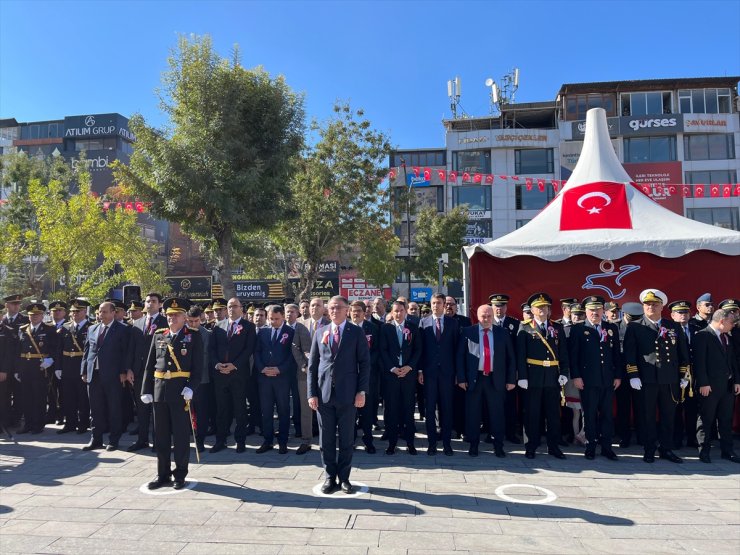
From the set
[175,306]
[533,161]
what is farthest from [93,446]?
[533,161]

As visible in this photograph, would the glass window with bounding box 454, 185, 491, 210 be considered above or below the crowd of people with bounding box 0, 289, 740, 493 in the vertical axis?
above

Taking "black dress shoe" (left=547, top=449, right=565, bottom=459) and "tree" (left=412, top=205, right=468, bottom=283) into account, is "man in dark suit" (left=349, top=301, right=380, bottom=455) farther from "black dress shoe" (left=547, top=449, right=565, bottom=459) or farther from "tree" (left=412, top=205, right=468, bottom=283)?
"tree" (left=412, top=205, right=468, bottom=283)

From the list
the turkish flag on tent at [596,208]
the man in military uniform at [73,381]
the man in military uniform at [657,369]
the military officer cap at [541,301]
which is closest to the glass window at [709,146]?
the turkish flag on tent at [596,208]

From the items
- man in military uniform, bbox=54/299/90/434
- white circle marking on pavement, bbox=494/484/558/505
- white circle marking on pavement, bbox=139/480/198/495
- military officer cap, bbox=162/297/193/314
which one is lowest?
white circle marking on pavement, bbox=139/480/198/495

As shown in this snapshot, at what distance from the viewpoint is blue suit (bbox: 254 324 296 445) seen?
7.13 m

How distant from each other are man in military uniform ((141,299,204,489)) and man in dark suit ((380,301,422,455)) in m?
2.57

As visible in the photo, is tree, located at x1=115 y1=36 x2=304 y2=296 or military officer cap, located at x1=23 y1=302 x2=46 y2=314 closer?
military officer cap, located at x1=23 y1=302 x2=46 y2=314

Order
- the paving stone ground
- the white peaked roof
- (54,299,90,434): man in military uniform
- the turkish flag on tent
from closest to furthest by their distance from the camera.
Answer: the paving stone ground < the white peaked roof < (54,299,90,434): man in military uniform < the turkish flag on tent

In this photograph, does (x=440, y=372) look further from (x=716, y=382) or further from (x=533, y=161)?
(x=533, y=161)

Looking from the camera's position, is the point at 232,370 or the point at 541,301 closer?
the point at 541,301

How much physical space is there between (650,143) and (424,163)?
17.6 meters

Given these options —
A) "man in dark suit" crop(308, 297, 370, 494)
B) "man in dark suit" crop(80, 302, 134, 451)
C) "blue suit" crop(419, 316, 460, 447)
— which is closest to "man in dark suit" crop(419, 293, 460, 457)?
"blue suit" crop(419, 316, 460, 447)

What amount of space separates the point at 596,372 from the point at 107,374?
6927 millimetres

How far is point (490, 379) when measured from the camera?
693 centimetres
